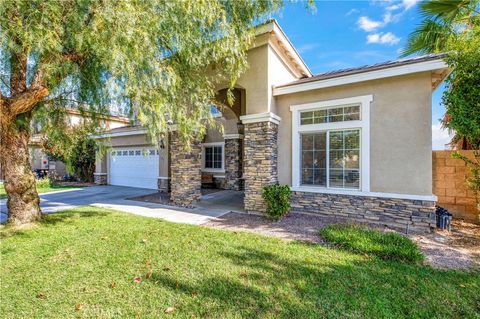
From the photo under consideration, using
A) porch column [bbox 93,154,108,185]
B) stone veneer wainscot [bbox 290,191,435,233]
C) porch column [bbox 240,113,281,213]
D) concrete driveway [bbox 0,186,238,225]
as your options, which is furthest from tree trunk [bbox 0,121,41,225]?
porch column [bbox 93,154,108,185]

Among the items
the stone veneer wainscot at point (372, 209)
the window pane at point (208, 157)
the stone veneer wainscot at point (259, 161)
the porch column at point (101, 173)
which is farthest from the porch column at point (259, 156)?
the porch column at point (101, 173)

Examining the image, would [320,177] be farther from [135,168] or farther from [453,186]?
[135,168]

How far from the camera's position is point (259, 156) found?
798 centimetres

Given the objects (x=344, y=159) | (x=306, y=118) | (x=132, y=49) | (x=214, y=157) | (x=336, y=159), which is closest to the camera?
(x=132, y=49)

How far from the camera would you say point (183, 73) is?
655 cm

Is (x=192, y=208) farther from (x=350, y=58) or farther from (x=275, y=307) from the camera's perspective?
(x=350, y=58)

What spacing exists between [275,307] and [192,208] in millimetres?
6488

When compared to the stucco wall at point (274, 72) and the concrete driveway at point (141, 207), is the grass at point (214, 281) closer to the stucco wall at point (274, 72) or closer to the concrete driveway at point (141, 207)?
the concrete driveway at point (141, 207)

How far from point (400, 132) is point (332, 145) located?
188 cm

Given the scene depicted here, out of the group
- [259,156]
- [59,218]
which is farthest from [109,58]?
[59,218]

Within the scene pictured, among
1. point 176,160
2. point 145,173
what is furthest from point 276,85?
point 145,173

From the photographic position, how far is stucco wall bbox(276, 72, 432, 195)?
6.30 m

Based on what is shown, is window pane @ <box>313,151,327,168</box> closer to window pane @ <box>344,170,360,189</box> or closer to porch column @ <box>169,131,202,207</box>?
window pane @ <box>344,170,360,189</box>

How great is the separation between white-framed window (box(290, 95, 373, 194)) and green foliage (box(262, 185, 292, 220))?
108cm
